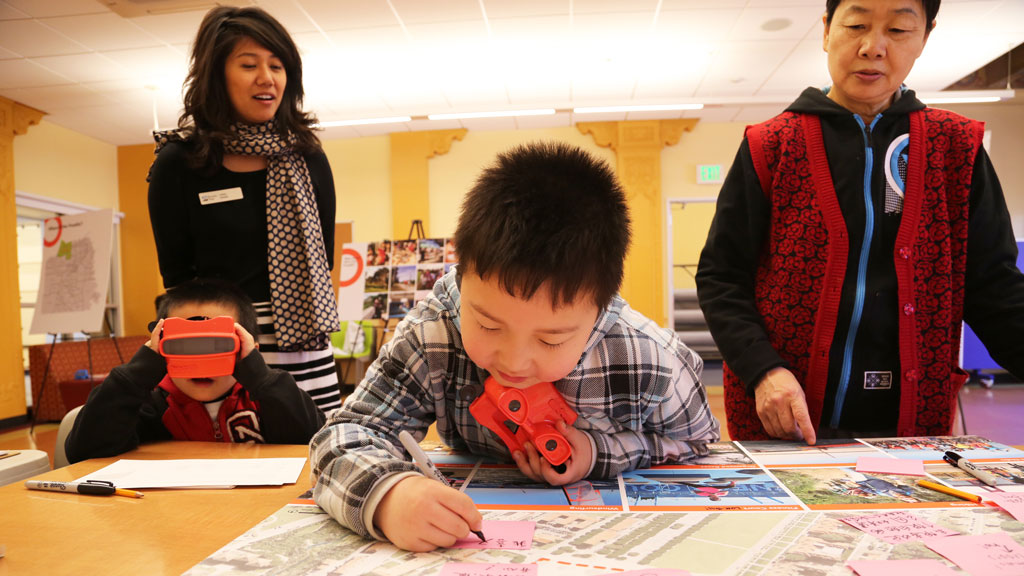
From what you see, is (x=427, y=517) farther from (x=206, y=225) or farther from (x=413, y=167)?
(x=413, y=167)

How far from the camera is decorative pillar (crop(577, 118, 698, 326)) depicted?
7410mm

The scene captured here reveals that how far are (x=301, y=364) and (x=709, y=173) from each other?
6.74 m

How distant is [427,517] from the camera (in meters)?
0.68

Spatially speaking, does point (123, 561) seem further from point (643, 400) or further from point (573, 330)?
point (643, 400)

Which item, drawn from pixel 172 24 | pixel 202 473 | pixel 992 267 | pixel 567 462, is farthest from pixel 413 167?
pixel 567 462

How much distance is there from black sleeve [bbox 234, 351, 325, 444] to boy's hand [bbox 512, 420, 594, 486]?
0.71 m

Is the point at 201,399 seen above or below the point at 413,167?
below

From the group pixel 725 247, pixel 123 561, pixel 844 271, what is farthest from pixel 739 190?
pixel 123 561

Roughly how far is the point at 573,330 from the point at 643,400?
0.24 meters

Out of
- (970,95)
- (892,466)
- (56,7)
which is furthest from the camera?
(970,95)

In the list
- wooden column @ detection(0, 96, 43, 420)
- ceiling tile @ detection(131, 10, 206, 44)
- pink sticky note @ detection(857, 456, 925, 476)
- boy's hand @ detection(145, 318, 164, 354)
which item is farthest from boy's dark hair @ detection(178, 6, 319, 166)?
wooden column @ detection(0, 96, 43, 420)

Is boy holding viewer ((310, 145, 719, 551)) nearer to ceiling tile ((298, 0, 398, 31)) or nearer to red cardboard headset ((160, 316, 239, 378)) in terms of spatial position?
red cardboard headset ((160, 316, 239, 378))

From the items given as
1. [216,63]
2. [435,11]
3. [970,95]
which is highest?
[435,11]

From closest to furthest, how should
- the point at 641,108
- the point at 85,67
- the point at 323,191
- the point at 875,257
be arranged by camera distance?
the point at 875,257, the point at 323,191, the point at 85,67, the point at 641,108
